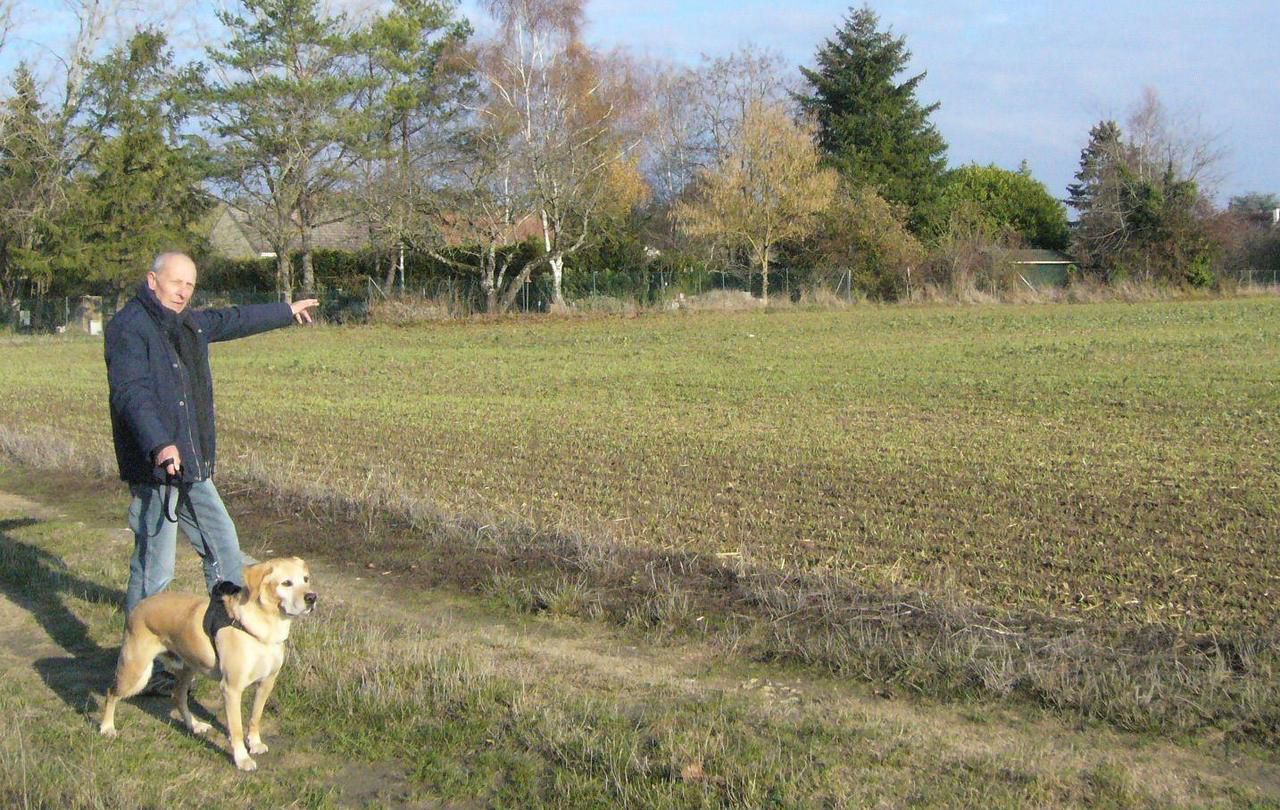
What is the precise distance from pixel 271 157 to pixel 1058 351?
3236 cm

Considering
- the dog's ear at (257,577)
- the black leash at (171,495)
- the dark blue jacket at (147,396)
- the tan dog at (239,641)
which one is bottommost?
the tan dog at (239,641)

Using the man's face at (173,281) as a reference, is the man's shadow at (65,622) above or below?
below

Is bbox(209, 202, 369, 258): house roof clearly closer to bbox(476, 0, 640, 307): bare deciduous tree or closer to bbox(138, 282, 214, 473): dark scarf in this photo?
bbox(476, 0, 640, 307): bare deciduous tree

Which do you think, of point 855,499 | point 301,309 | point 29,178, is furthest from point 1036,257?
point 301,309

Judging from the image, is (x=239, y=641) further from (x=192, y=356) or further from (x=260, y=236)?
(x=260, y=236)

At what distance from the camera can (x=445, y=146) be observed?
1770 inches

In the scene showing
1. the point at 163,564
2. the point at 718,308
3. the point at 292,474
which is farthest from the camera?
the point at 718,308

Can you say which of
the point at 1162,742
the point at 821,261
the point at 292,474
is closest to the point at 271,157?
the point at 821,261

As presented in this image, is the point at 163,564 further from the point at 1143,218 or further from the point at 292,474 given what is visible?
the point at 1143,218

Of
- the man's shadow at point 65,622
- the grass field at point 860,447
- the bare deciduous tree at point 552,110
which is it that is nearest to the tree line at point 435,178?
the bare deciduous tree at point 552,110

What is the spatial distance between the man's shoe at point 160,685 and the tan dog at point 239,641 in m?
0.57

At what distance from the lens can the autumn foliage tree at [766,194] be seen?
4694 centimetres

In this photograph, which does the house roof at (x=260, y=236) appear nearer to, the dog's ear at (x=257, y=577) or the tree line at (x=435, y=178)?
the tree line at (x=435, y=178)

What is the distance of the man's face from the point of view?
5.56 m
